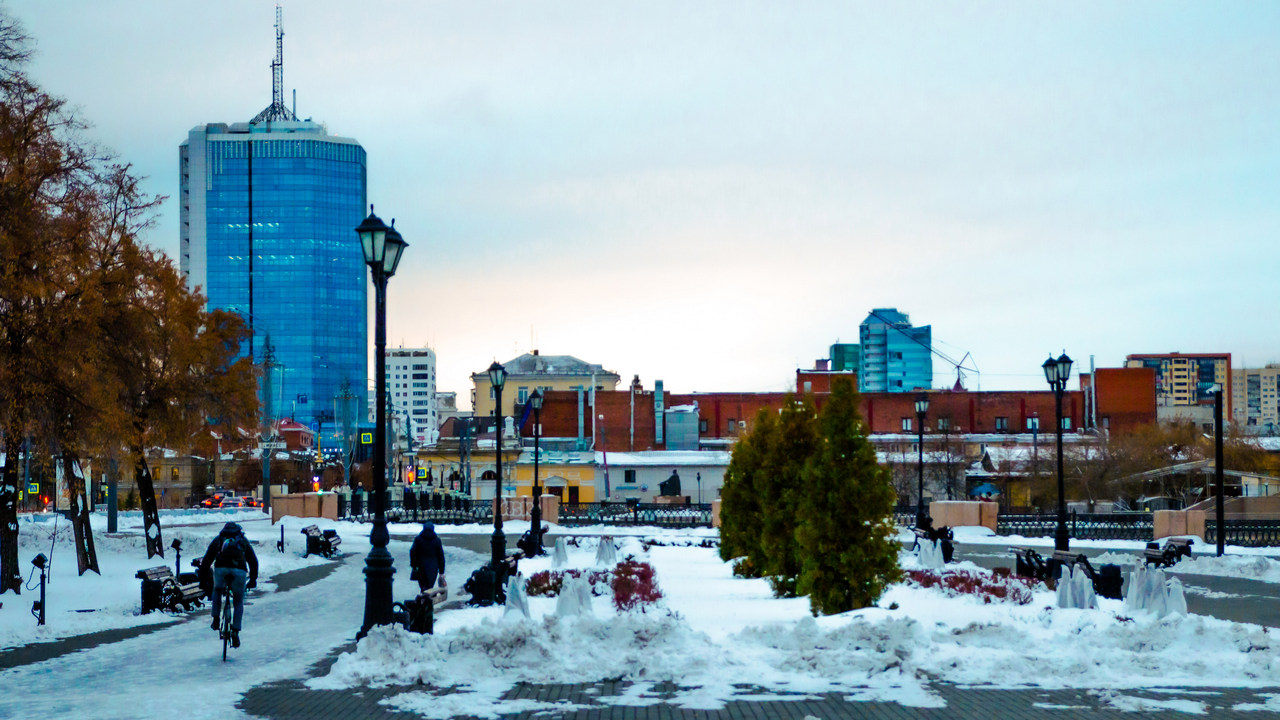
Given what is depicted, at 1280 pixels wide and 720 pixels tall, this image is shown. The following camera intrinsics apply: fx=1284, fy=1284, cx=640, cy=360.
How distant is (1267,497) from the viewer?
183 feet

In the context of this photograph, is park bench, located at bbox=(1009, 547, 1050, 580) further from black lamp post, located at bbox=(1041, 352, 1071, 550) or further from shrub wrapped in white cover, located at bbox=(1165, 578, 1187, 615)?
A: shrub wrapped in white cover, located at bbox=(1165, 578, 1187, 615)

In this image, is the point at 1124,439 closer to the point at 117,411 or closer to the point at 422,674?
the point at 117,411

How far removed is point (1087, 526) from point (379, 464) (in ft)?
147

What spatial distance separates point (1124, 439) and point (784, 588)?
6675 centimetres

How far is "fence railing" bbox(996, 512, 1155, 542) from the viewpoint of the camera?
5119cm

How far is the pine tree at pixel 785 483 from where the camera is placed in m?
24.9

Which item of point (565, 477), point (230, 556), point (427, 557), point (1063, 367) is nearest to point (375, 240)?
point (230, 556)

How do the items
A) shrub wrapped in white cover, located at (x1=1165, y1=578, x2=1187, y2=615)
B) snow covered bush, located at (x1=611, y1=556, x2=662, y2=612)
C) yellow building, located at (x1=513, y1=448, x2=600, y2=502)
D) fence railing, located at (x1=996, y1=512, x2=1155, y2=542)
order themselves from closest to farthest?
shrub wrapped in white cover, located at (x1=1165, y1=578, x2=1187, y2=615) → snow covered bush, located at (x1=611, y1=556, x2=662, y2=612) → fence railing, located at (x1=996, y1=512, x2=1155, y2=542) → yellow building, located at (x1=513, y1=448, x2=600, y2=502)

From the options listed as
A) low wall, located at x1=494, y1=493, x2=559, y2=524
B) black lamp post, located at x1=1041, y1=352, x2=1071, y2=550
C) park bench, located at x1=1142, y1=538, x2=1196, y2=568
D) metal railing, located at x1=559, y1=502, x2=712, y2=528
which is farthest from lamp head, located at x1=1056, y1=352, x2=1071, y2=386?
low wall, located at x1=494, y1=493, x2=559, y2=524

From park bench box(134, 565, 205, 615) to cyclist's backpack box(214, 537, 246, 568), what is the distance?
6.32 metres

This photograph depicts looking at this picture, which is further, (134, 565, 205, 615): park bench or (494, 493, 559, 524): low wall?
(494, 493, 559, 524): low wall

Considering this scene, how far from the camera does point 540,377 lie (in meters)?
185

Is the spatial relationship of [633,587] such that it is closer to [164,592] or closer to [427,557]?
[427,557]

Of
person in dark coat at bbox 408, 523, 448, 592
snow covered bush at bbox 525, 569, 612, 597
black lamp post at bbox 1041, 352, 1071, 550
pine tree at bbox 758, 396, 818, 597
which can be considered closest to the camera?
person in dark coat at bbox 408, 523, 448, 592
